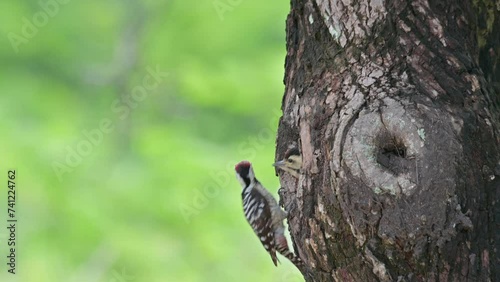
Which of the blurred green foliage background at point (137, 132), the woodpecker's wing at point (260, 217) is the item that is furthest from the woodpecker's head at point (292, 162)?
the blurred green foliage background at point (137, 132)

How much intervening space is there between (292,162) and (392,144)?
0.64 m

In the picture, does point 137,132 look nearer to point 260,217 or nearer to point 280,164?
point 260,217

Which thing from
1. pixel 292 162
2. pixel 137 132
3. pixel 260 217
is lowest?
pixel 260 217

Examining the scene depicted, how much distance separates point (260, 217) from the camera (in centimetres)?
437

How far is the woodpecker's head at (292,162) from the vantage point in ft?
11.1

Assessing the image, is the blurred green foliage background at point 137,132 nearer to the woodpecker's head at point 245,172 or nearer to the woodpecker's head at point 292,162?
the woodpecker's head at point 245,172

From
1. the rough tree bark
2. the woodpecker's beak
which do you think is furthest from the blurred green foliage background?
the rough tree bark

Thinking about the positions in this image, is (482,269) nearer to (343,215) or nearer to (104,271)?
(343,215)

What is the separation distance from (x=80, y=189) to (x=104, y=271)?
0.60 m

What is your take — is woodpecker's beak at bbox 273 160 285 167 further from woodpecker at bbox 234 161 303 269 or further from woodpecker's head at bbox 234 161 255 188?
woodpecker's head at bbox 234 161 255 188

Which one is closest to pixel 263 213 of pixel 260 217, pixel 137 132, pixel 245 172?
pixel 260 217

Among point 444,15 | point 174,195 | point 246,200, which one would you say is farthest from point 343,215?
point 174,195

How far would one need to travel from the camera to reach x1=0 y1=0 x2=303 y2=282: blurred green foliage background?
4.96m

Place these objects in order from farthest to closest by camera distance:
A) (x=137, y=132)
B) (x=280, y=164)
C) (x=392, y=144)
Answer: (x=137, y=132) → (x=280, y=164) → (x=392, y=144)
